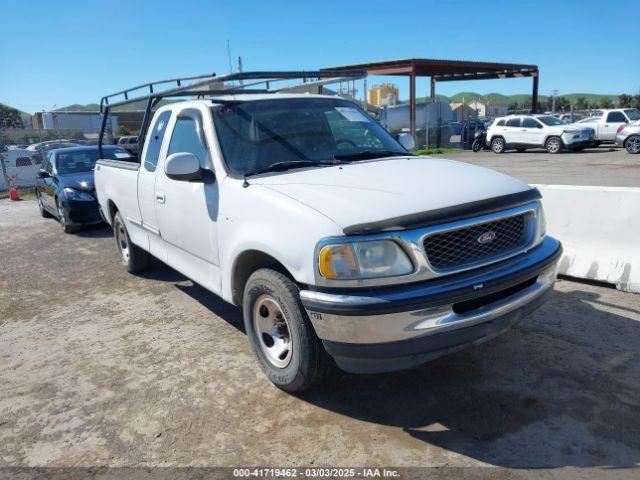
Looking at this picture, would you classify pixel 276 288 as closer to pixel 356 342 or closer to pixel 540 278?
pixel 356 342

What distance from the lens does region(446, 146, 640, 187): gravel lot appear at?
13227mm

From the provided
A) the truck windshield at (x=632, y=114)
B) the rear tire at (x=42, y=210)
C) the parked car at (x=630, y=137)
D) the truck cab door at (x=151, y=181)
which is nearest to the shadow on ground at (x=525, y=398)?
the truck cab door at (x=151, y=181)

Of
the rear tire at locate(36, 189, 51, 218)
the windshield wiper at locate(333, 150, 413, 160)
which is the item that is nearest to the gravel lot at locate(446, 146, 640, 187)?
the windshield wiper at locate(333, 150, 413, 160)

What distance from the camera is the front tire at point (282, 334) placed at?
2959mm

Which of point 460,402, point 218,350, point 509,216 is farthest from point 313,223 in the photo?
point 218,350

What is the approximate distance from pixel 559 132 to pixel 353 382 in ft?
71.8

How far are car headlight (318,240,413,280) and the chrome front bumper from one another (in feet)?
0.31

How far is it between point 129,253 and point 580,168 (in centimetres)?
1506

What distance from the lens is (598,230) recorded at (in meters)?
5.07

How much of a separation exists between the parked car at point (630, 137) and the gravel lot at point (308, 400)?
18378 millimetres

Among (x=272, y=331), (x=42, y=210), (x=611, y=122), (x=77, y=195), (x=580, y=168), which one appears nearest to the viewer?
(x=272, y=331)

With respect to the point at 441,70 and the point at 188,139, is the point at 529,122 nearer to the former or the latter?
the point at 441,70

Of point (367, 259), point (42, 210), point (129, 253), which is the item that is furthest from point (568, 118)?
point (367, 259)

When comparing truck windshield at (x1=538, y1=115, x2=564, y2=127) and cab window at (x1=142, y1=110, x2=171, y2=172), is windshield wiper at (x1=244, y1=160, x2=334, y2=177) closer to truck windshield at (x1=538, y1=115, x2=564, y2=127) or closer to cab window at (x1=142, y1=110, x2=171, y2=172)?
cab window at (x1=142, y1=110, x2=171, y2=172)
